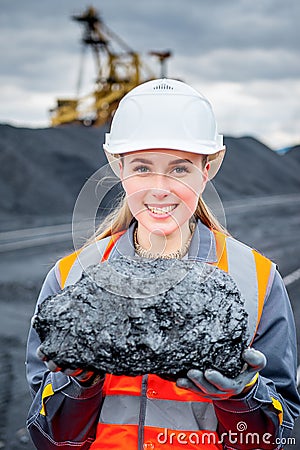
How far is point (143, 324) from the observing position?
1.77 meters

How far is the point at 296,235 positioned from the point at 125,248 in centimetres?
1257

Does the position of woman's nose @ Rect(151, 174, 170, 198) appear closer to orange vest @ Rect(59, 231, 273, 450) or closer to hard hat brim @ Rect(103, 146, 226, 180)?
hard hat brim @ Rect(103, 146, 226, 180)

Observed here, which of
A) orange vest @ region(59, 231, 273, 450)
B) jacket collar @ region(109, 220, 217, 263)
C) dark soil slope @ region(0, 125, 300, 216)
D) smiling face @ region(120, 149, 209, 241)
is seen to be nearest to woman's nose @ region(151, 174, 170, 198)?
smiling face @ region(120, 149, 209, 241)

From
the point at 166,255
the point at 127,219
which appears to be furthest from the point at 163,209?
the point at 127,219

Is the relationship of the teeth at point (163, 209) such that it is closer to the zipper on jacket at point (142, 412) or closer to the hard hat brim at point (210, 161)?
the hard hat brim at point (210, 161)

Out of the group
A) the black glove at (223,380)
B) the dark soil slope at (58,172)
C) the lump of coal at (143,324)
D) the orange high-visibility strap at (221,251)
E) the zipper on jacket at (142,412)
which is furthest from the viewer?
the dark soil slope at (58,172)

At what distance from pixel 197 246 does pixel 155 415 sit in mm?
575

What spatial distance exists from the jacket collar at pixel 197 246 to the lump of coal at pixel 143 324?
21 cm

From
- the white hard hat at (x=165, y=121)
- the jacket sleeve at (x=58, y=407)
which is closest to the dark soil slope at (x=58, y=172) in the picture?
the jacket sleeve at (x=58, y=407)

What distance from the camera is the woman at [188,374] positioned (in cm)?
181

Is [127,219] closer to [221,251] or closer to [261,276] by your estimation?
[221,251]

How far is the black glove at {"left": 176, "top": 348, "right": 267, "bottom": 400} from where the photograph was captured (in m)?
1.63

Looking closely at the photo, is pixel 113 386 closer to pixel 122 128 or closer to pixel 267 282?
pixel 267 282

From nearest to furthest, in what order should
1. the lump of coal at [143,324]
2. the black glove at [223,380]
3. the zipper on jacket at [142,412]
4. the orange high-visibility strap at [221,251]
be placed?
1. the black glove at [223,380]
2. the lump of coal at [143,324]
3. the zipper on jacket at [142,412]
4. the orange high-visibility strap at [221,251]
